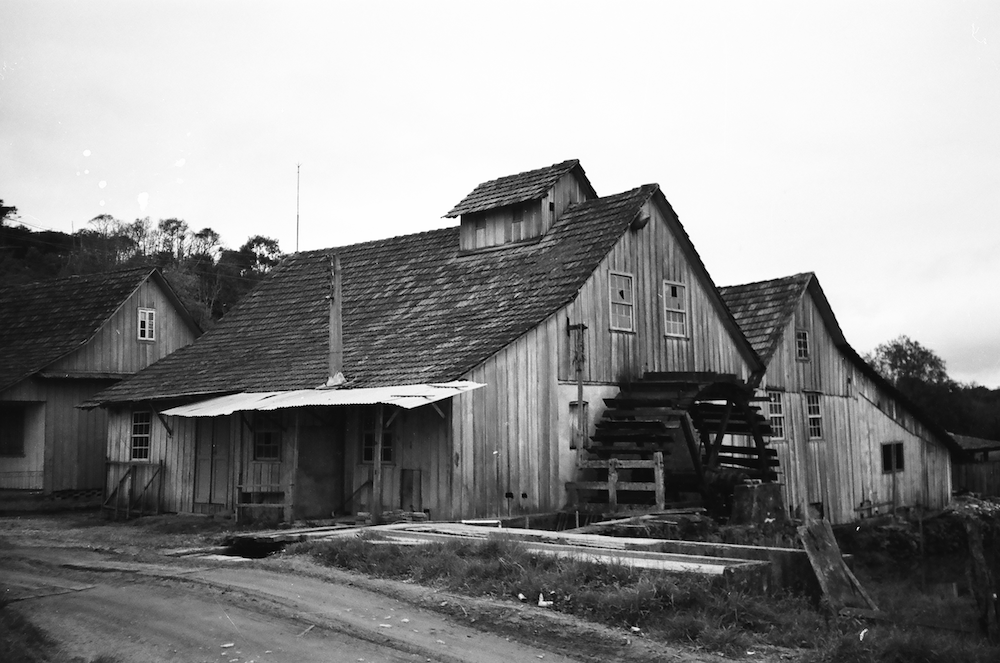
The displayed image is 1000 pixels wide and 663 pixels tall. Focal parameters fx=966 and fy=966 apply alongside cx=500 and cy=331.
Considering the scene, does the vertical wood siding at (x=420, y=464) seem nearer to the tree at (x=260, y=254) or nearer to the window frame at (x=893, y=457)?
the window frame at (x=893, y=457)

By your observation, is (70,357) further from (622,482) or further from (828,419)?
(828,419)

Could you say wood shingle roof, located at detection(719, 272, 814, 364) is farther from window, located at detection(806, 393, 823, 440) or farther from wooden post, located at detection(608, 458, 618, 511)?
wooden post, located at detection(608, 458, 618, 511)

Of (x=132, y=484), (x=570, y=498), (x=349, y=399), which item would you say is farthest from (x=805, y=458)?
(x=132, y=484)

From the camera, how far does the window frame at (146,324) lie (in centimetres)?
2905

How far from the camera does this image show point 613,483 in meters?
18.1

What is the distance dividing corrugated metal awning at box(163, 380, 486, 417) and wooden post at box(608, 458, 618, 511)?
126 inches

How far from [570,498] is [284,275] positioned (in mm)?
12912

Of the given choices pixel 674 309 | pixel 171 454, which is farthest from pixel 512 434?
pixel 171 454

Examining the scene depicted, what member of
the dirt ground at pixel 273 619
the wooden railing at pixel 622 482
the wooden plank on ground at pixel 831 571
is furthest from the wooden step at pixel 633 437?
the wooden plank on ground at pixel 831 571

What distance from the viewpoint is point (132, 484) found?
23.5 m

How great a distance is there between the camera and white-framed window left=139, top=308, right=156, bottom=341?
29141 millimetres

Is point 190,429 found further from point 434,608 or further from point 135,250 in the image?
point 135,250

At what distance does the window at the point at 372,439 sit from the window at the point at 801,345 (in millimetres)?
13097

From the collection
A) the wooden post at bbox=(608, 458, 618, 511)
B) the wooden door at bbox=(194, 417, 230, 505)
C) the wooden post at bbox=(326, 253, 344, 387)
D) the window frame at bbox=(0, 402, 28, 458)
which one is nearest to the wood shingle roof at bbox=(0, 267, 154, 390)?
the window frame at bbox=(0, 402, 28, 458)
